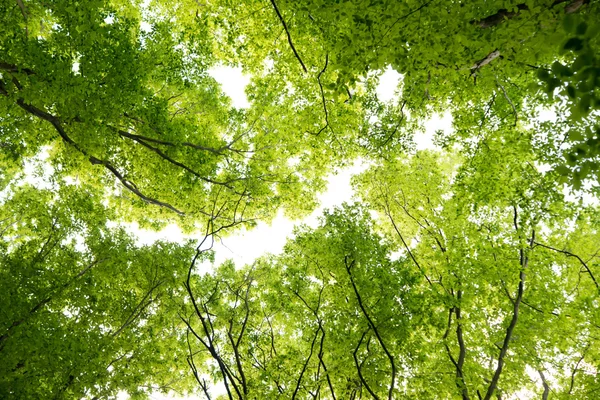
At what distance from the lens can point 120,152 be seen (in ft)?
32.4

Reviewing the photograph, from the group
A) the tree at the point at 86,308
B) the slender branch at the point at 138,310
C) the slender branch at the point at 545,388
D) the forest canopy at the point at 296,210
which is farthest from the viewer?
the slender branch at the point at 545,388

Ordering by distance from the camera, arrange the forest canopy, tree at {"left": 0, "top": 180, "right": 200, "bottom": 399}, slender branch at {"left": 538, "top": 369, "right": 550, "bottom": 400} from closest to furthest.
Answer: the forest canopy, tree at {"left": 0, "top": 180, "right": 200, "bottom": 399}, slender branch at {"left": 538, "top": 369, "right": 550, "bottom": 400}

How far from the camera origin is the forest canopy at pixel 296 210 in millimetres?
6027

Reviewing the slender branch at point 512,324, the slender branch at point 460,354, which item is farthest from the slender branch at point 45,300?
the slender branch at point 512,324

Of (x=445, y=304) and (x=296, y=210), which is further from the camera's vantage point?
(x=296, y=210)

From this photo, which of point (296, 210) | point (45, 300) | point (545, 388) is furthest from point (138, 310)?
point (545, 388)

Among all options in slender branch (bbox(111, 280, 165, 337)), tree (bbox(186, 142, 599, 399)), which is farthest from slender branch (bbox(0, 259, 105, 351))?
tree (bbox(186, 142, 599, 399))

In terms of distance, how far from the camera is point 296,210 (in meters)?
12.1

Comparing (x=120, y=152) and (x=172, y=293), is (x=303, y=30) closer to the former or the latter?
(x=120, y=152)

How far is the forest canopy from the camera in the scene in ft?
19.8

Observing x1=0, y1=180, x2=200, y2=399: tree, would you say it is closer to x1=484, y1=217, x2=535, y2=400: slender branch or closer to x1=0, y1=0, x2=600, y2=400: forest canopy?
x1=0, y1=0, x2=600, y2=400: forest canopy

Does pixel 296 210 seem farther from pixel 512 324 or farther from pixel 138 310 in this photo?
pixel 512 324

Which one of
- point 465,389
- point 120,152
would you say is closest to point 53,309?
point 120,152

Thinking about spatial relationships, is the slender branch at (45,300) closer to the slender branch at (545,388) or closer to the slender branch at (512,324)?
the slender branch at (512,324)
